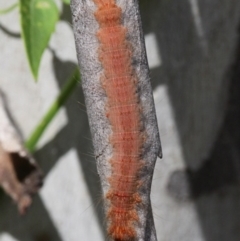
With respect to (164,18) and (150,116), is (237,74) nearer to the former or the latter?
(164,18)

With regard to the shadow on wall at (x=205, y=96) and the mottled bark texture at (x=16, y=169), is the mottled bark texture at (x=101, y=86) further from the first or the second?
the shadow on wall at (x=205, y=96)

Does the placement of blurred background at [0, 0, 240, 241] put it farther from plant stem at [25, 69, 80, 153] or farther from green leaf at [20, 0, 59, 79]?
green leaf at [20, 0, 59, 79]

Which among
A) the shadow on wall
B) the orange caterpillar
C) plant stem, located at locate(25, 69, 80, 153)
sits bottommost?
the shadow on wall

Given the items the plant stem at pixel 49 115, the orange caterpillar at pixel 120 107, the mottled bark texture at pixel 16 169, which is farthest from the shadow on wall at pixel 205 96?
the orange caterpillar at pixel 120 107

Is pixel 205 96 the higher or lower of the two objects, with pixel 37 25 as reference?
lower

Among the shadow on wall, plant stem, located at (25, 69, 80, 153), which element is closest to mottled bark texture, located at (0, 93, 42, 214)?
plant stem, located at (25, 69, 80, 153)

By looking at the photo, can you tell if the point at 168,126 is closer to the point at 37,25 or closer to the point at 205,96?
the point at 205,96

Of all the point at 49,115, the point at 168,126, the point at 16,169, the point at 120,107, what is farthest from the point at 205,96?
the point at 120,107

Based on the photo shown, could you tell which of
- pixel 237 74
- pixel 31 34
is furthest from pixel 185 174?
pixel 31 34
